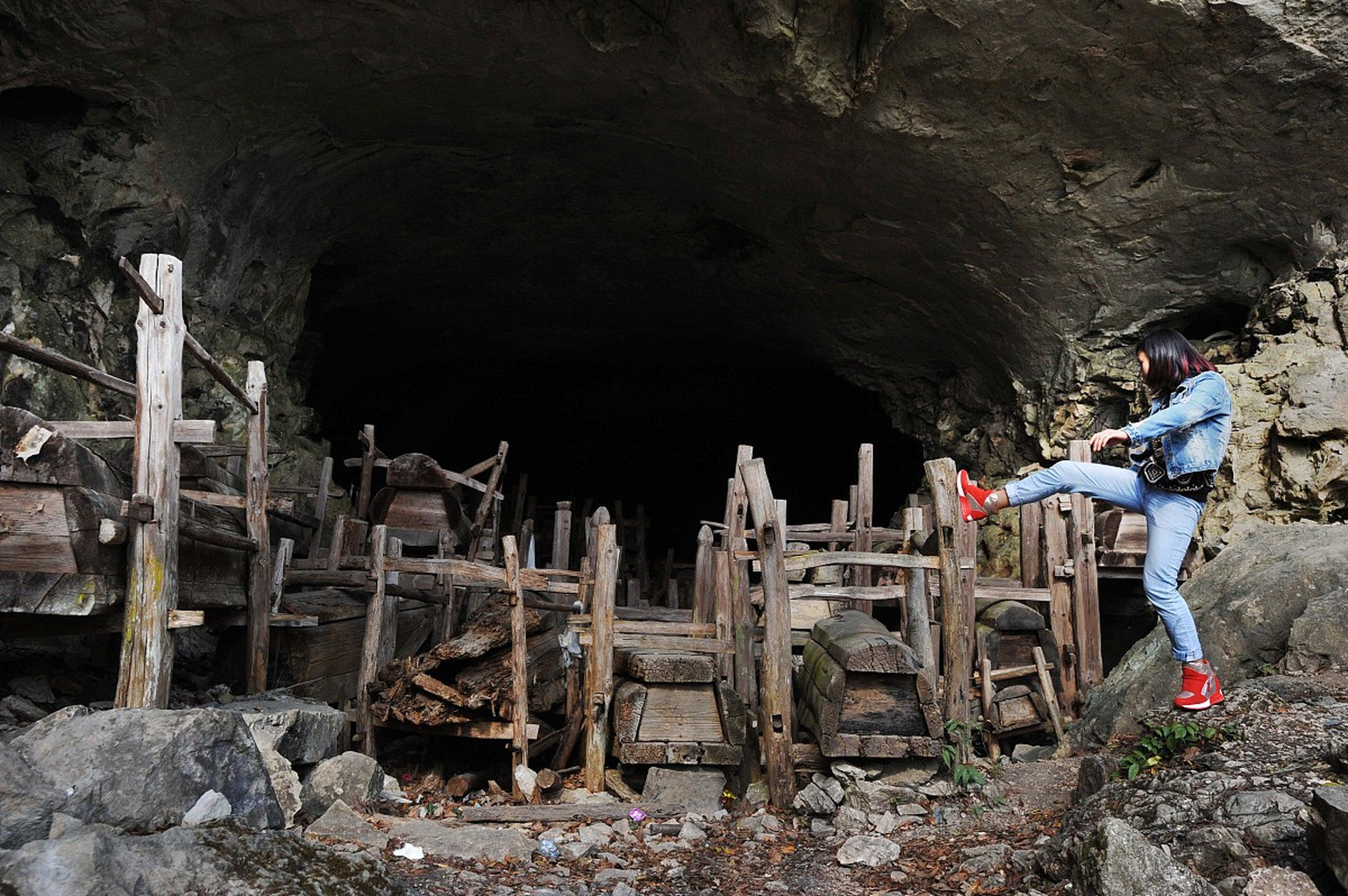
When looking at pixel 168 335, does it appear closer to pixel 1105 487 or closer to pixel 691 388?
pixel 1105 487

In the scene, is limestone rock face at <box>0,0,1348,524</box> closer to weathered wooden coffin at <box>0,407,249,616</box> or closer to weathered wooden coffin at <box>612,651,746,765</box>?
weathered wooden coffin at <box>0,407,249,616</box>

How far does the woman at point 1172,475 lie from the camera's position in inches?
172

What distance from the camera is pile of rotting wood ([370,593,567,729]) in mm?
6621

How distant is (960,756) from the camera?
18.3 feet

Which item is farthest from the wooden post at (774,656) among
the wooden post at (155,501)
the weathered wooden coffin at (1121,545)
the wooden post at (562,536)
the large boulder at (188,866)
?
the wooden post at (562,536)

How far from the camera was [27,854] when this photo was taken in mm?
2342

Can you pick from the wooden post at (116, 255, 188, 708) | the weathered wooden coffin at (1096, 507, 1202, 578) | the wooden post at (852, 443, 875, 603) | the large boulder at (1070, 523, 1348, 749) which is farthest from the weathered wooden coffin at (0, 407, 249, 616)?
the weathered wooden coffin at (1096, 507, 1202, 578)

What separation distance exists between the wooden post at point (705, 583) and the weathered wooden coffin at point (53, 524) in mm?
4840

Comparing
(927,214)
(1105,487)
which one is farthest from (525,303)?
(1105,487)

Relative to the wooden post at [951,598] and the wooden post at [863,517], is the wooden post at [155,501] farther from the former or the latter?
the wooden post at [863,517]

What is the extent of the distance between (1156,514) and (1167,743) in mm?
1125

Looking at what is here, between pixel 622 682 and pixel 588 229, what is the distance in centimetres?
969

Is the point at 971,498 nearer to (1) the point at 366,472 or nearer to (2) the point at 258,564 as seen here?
(2) the point at 258,564

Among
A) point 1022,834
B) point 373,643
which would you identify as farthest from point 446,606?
point 1022,834
